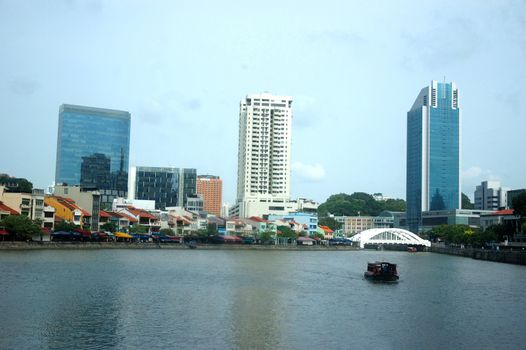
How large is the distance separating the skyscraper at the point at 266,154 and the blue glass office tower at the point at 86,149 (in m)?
40.4

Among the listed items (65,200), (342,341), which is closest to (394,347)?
(342,341)

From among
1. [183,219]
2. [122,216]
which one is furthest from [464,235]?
[122,216]

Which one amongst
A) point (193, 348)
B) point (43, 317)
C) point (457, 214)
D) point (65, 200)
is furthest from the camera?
point (457, 214)

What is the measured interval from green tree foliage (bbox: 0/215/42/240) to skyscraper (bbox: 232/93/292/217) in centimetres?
9484

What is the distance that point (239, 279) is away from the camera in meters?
60.3

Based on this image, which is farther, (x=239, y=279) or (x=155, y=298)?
(x=239, y=279)

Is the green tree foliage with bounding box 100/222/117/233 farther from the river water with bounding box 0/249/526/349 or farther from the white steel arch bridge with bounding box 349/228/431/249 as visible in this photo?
the white steel arch bridge with bounding box 349/228/431/249

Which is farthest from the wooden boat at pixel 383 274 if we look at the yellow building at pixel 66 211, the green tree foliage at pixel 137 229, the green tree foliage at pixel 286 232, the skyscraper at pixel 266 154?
the skyscraper at pixel 266 154

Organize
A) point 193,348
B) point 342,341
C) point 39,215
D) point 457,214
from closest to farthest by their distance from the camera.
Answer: point 193,348 < point 342,341 < point 39,215 < point 457,214

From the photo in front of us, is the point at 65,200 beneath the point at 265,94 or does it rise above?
beneath

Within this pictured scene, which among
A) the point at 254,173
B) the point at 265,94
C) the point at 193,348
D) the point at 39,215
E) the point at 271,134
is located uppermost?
the point at 265,94

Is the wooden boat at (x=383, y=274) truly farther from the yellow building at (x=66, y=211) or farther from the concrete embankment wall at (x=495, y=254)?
the yellow building at (x=66, y=211)

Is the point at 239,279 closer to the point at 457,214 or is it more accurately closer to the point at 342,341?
the point at 342,341

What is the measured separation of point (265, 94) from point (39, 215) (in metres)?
99.7
